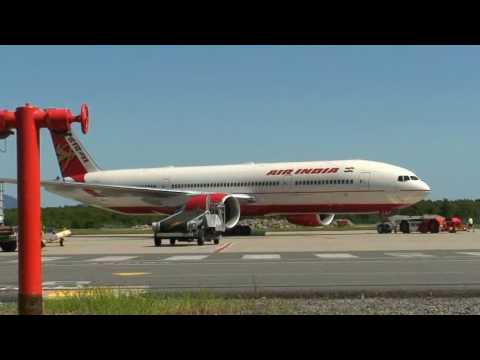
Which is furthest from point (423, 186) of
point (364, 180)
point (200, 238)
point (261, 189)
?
point (200, 238)

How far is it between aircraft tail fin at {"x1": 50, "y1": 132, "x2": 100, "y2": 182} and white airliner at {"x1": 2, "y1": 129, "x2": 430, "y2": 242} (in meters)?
0.20

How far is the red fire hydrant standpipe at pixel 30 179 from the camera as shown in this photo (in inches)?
184

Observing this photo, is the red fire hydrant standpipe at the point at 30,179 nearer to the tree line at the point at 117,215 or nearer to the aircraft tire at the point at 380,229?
the aircraft tire at the point at 380,229

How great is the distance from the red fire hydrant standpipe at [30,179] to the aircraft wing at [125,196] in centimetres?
3574

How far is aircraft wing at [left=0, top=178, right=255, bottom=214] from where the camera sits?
137ft

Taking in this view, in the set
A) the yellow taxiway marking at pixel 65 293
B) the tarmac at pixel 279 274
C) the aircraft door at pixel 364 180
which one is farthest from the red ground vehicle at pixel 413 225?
the yellow taxiway marking at pixel 65 293

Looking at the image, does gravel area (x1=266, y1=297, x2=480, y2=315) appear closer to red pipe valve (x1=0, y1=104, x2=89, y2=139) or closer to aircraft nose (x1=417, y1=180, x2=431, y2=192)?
red pipe valve (x1=0, y1=104, x2=89, y2=139)

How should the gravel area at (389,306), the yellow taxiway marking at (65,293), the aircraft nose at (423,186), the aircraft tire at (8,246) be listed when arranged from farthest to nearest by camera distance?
the aircraft nose at (423,186), the aircraft tire at (8,246), the yellow taxiway marking at (65,293), the gravel area at (389,306)
